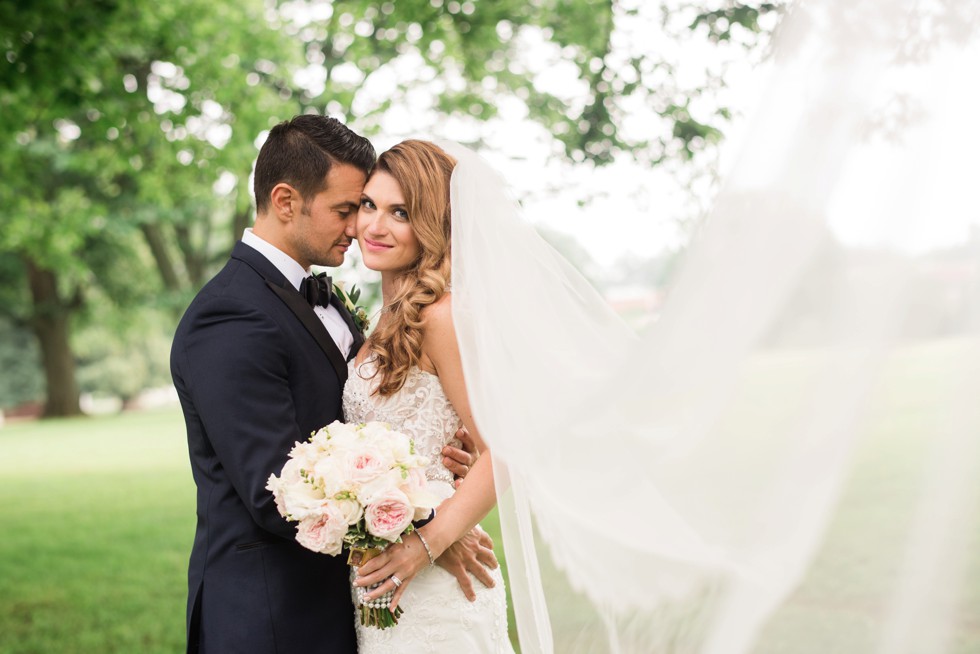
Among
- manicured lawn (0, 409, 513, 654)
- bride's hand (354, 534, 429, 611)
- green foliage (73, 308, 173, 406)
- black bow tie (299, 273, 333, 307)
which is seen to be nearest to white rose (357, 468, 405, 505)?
bride's hand (354, 534, 429, 611)

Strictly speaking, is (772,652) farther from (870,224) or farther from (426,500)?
(426,500)

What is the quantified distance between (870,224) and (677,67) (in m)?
7.27

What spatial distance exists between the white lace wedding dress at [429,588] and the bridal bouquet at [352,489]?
399 millimetres

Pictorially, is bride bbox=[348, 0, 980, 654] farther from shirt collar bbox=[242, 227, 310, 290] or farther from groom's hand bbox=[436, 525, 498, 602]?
shirt collar bbox=[242, 227, 310, 290]

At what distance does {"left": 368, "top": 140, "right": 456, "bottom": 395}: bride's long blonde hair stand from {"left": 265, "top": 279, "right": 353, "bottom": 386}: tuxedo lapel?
5.2 inches

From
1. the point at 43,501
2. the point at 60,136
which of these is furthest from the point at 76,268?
the point at 43,501

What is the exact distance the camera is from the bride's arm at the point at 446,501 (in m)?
2.74

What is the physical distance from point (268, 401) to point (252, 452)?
0.51ft

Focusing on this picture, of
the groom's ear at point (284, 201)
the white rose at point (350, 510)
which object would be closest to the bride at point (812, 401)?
the white rose at point (350, 510)

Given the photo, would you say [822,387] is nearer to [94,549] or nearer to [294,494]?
[294,494]

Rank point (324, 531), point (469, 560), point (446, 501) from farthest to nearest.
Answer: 1. point (469, 560)
2. point (446, 501)
3. point (324, 531)

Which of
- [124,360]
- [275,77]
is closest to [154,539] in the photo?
[275,77]

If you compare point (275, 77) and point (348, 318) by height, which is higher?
point (348, 318)

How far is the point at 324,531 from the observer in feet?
8.18
